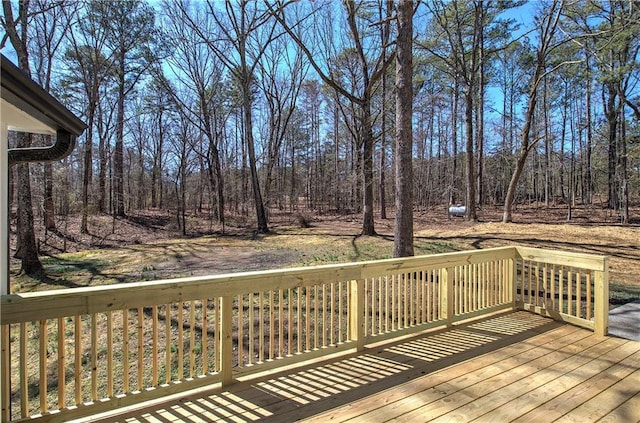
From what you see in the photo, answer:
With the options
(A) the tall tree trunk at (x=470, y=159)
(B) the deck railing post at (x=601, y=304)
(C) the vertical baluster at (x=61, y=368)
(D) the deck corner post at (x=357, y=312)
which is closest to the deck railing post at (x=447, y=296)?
(D) the deck corner post at (x=357, y=312)

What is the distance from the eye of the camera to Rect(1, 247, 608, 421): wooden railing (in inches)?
80.0

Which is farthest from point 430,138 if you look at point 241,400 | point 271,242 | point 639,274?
point 241,400

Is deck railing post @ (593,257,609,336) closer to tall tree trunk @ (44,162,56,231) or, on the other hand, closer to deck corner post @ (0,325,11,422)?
deck corner post @ (0,325,11,422)

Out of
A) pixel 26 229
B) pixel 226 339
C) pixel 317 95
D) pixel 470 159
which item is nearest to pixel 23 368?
pixel 226 339

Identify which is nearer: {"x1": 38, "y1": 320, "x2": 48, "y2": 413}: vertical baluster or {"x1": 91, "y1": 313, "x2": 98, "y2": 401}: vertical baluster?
{"x1": 38, "y1": 320, "x2": 48, "y2": 413}: vertical baluster

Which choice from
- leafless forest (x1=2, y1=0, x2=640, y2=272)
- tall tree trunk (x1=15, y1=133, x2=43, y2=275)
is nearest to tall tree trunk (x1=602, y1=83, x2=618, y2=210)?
leafless forest (x1=2, y1=0, x2=640, y2=272)

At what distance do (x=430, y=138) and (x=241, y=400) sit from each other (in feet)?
83.8

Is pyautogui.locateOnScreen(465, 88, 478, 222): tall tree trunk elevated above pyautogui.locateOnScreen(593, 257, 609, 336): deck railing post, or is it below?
above

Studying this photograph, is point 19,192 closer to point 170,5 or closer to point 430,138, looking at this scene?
point 170,5

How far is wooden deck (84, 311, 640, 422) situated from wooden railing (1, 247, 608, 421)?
0.53 ft

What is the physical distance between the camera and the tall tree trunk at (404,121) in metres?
5.62

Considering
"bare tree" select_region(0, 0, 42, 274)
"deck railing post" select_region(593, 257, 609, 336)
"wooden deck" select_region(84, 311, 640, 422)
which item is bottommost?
"wooden deck" select_region(84, 311, 640, 422)

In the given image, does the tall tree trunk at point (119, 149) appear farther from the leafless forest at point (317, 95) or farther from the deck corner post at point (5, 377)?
the deck corner post at point (5, 377)

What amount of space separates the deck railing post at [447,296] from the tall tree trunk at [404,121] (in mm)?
1995
